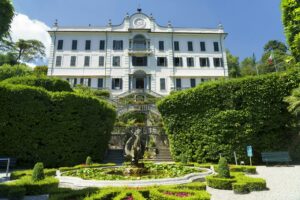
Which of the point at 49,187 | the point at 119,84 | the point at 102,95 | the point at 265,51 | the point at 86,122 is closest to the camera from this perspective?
the point at 49,187

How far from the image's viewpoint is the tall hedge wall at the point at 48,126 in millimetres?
13094

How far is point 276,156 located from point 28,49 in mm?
53487

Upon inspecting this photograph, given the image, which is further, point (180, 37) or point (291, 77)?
point (180, 37)

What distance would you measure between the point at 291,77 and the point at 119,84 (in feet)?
81.9

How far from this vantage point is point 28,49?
160ft

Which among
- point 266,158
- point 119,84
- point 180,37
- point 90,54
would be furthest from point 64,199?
point 180,37

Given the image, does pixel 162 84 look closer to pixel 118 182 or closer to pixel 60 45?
pixel 60 45

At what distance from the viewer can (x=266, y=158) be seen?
13211mm

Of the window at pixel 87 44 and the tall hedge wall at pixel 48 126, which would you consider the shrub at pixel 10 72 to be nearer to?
the window at pixel 87 44

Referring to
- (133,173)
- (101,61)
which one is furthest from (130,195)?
(101,61)

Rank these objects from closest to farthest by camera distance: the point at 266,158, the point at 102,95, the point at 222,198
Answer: the point at 222,198, the point at 266,158, the point at 102,95

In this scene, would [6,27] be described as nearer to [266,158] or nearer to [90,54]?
[266,158]

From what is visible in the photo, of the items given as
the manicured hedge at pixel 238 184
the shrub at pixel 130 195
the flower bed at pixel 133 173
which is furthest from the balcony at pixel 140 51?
the shrub at pixel 130 195

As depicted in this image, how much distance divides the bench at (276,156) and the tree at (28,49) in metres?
52.1
